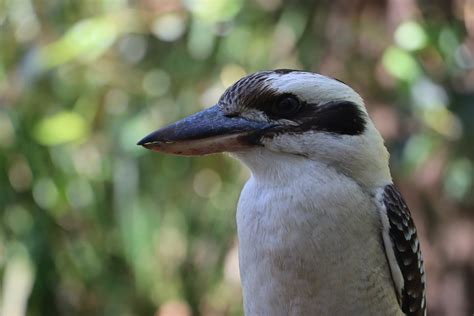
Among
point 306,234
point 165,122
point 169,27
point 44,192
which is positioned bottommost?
point 44,192

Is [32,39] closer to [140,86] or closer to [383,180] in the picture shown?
[140,86]

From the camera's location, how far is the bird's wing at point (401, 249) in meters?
1.14

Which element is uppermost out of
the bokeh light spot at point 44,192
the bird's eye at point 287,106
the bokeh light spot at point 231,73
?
the bird's eye at point 287,106

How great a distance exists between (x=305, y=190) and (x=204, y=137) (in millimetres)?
148

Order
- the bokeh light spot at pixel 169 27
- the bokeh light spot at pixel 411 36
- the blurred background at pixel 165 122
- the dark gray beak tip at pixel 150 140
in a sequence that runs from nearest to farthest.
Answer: the dark gray beak tip at pixel 150 140
the bokeh light spot at pixel 411 36
the blurred background at pixel 165 122
the bokeh light spot at pixel 169 27

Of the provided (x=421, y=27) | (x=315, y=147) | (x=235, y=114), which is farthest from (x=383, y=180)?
(x=421, y=27)

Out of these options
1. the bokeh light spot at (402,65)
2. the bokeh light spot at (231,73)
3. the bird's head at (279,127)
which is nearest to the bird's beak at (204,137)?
the bird's head at (279,127)

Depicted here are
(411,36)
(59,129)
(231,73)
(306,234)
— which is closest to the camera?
(306,234)

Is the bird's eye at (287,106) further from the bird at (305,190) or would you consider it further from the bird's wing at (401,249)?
the bird's wing at (401,249)

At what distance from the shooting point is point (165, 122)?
2.25m

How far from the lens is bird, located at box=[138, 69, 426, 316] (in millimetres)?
1104

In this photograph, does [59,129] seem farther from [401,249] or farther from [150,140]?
[401,249]

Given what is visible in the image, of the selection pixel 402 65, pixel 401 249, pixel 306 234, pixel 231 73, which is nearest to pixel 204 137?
pixel 306 234

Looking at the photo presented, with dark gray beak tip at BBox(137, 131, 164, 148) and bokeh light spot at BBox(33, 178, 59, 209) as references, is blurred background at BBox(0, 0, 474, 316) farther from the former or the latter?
dark gray beak tip at BBox(137, 131, 164, 148)
